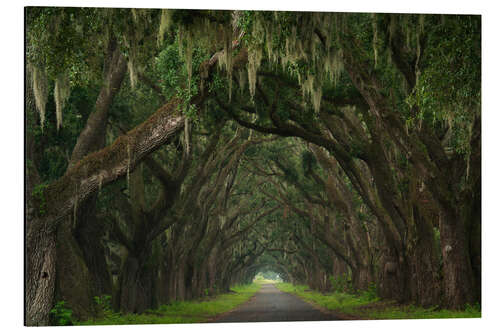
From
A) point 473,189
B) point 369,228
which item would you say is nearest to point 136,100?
point 473,189

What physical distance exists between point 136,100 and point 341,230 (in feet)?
55.3

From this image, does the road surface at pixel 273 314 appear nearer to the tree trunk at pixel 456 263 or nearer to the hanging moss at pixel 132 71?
the tree trunk at pixel 456 263

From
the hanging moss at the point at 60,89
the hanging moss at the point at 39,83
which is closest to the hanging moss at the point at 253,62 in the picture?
the hanging moss at the point at 60,89

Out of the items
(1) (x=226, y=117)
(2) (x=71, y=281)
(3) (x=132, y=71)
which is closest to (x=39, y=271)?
(2) (x=71, y=281)

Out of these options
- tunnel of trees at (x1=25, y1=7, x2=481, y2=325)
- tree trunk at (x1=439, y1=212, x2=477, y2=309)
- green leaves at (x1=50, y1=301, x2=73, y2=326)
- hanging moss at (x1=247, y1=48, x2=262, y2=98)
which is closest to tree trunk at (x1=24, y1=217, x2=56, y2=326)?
tunnel of trees at (x1=25, y1=7, x2=481, y2=325)

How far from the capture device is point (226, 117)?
1634 centimetres

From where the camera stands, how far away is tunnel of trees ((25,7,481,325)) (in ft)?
34.8

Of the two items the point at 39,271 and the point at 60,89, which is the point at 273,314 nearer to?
the point at 39,271

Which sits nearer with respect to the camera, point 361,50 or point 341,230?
point 361,50

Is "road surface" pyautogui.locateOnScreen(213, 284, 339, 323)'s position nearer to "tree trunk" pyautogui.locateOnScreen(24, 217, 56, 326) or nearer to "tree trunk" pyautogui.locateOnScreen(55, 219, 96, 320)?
"tree trunk" pyautogui.locateOnScreen(55, 219, 96, 320)

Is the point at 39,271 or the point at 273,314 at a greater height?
the point at 39,271

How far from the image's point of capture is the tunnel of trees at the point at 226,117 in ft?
34.8

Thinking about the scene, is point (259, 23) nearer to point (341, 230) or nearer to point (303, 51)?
point (303, 51)
